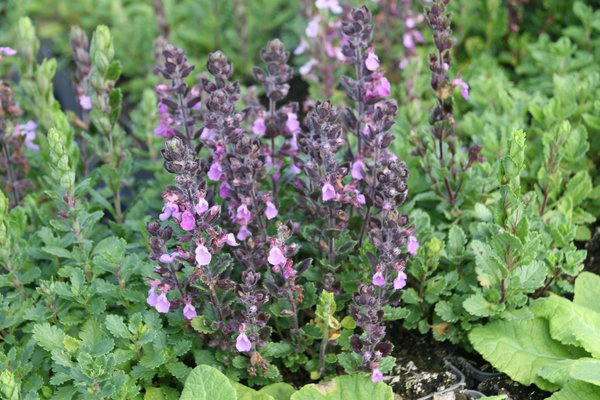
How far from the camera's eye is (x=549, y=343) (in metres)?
2.72

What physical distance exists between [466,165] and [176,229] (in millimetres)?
1175

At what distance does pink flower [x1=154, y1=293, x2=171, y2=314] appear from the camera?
7.97 ft

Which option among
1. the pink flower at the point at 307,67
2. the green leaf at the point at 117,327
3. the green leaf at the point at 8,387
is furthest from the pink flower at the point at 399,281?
the pink flower at the point at 307,67

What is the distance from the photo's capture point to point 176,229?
2.51m

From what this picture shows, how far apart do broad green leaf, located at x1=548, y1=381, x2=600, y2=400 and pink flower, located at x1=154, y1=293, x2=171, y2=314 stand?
125cm

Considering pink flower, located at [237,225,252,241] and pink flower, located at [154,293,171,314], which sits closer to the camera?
pink flower, located at [154,293,171,314]

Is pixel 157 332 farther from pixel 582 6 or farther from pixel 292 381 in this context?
pixel 582 6

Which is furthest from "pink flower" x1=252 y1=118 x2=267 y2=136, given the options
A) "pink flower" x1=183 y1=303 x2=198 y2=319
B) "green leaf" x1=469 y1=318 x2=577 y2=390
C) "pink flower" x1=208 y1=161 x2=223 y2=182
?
"green leaf" x1=469 y1=318 x2=577 y2=390

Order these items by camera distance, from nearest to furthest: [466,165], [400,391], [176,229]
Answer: [176,229] → [400,391] → [466,165]

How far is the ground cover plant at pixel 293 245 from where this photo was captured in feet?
7.99

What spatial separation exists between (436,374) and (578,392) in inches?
20.2

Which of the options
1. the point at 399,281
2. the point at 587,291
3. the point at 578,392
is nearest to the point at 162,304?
the point at 399,281

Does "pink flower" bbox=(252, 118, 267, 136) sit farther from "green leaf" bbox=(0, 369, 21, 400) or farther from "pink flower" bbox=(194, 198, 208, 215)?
"green leaf" bbox=(0, 369, 21, 400)

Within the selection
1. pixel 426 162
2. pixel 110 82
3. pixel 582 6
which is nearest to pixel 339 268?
pixel 426 162
